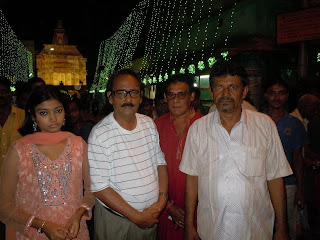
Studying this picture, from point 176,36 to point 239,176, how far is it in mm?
20079

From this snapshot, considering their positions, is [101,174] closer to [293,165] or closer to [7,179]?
[7,179]

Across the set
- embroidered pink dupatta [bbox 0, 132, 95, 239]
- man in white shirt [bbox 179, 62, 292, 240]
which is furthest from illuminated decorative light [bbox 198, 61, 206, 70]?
embroidered pink dupatta [bbox 0, 132, 95, 239]

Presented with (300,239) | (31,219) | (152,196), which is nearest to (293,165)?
(300,239)

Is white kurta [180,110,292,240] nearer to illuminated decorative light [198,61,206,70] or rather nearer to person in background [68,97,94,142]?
person in background [68,97,94,142]

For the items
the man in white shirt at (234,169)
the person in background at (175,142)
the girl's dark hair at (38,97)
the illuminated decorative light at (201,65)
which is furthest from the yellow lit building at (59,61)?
the man in white shirt at (234,169)

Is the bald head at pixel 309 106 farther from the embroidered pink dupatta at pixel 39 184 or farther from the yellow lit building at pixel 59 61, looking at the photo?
the yellow lit building at pixel 59 61

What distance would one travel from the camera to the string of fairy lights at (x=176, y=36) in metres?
15.2

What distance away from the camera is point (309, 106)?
500 centimetres

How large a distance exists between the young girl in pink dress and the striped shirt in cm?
18

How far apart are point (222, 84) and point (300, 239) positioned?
3.32 metres

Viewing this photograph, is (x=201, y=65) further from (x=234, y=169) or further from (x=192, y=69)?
(x=234, y=169)

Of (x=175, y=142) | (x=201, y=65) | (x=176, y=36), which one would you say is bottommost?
(x=175, y=142)

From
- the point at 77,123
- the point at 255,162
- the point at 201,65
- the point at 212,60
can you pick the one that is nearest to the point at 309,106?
the point at 255,162

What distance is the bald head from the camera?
497cm
